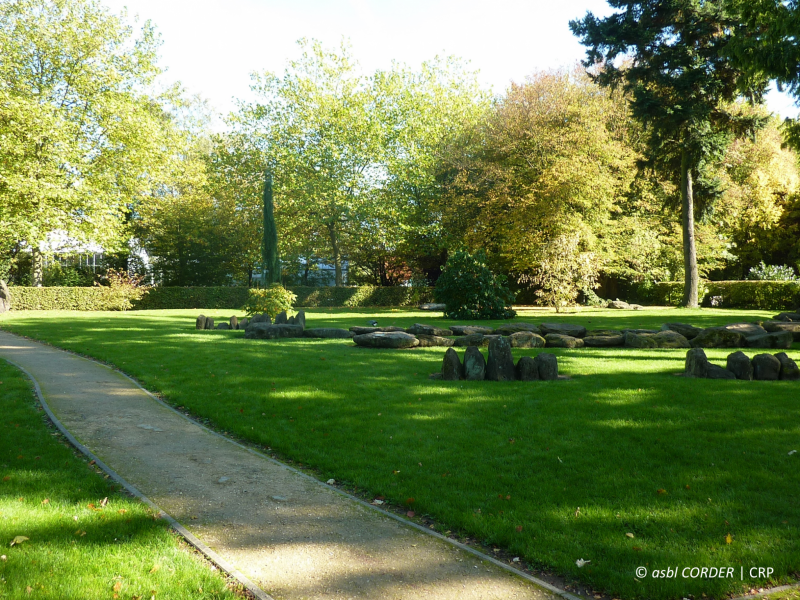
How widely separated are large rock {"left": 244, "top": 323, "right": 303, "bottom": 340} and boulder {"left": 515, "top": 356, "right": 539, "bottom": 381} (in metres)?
8.05

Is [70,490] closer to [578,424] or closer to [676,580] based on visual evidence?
[676,580]

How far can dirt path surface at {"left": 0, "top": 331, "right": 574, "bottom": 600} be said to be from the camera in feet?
10.6

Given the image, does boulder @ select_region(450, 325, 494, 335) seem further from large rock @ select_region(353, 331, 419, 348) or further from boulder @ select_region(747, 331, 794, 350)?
boulder @ select_region(747, 331, 794, 350)

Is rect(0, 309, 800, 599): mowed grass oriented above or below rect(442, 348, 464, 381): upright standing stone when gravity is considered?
below

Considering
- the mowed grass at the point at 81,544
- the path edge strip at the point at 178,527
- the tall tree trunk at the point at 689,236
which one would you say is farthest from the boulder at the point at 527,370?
the tall tree trunk at the point at 689,236

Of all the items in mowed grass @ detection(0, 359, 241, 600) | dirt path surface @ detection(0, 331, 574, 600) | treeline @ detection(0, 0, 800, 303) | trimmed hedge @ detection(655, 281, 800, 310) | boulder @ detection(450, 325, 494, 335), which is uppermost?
treeline @ detection(0, 0, 800, 303)

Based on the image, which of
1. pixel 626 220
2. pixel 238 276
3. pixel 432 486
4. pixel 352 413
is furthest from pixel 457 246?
pixel 432 486

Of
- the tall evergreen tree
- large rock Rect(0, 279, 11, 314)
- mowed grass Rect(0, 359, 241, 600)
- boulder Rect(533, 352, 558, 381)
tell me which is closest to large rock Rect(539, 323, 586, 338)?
boulder Rect(533, 352, 558, 381)

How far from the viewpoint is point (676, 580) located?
3273 mm

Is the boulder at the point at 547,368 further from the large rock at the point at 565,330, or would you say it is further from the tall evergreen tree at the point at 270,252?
the tall evergreen tree at the point at 270,252

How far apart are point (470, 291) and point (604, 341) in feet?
31.4

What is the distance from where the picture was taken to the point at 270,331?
15133mm

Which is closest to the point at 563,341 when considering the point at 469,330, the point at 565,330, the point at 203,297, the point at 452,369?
the point at 565,330

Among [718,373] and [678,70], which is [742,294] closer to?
[678,70]
